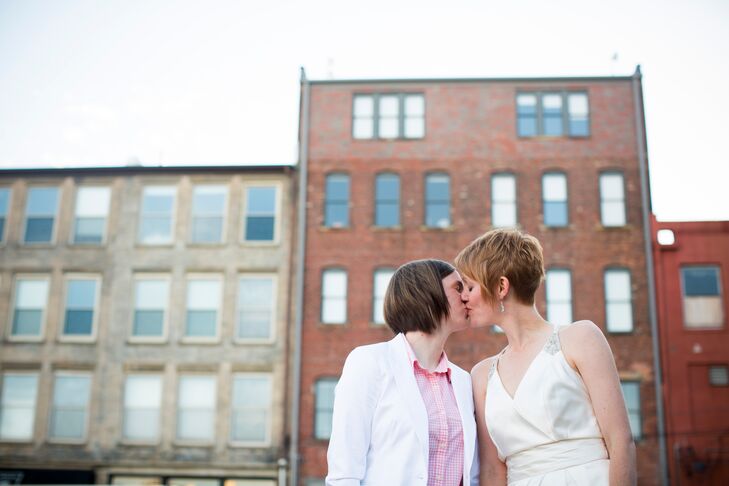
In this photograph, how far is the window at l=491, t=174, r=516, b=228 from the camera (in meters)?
26.3

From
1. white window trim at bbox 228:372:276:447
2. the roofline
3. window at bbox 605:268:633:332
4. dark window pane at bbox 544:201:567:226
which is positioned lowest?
white window trim at bbox 228:372:276:447

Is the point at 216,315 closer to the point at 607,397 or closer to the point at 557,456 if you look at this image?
the point at 557,456

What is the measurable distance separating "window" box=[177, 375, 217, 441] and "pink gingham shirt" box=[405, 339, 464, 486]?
75.2 ft

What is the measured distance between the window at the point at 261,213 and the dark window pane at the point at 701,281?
48.3 ft

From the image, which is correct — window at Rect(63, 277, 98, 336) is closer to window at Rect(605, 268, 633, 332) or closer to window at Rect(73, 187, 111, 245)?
window at Rect(73, 187, 111, 245)

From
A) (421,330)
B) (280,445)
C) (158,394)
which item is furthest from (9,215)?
(421,330)

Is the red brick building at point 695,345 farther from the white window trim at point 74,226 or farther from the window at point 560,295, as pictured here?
the white window trim at point 74,226

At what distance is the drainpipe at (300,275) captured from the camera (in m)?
24.6

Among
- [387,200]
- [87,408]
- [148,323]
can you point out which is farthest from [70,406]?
[387,200]

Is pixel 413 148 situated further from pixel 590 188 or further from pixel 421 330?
pixel 421 330

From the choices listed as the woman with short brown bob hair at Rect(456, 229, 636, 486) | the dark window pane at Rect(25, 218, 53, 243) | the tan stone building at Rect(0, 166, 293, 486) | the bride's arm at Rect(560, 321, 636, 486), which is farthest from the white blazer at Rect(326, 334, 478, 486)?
the dark window pane at Rect(25, 218, 53, 243)

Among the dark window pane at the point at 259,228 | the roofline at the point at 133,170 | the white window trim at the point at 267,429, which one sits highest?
the roofline at the point at 133,170

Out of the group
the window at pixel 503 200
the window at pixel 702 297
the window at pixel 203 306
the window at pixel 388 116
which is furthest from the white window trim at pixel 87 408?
the window at pixel 702 297

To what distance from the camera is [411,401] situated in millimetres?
3666
